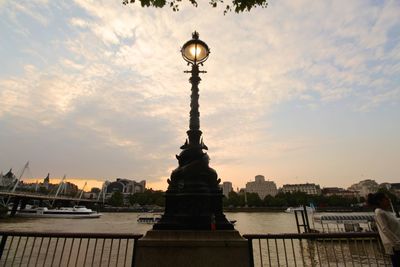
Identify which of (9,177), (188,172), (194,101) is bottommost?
(188,172)

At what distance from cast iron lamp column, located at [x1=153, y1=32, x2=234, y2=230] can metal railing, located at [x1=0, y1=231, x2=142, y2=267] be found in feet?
2.91

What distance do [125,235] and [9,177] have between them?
581 ft

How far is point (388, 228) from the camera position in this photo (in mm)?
4113

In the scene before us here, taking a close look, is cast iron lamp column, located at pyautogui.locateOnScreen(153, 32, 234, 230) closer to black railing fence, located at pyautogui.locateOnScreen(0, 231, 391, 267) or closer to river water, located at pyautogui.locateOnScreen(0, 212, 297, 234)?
black railing fence, located at pyautogui.locateOnScreen(0, 231, 391, 267)

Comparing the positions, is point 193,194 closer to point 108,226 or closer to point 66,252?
point 66,252

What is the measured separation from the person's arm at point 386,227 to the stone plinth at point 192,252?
2.33 metres

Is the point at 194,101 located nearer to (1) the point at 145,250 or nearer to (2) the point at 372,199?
(1) the point at 145,250

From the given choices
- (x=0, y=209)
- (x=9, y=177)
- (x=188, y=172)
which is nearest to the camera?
(x=188, y=172)

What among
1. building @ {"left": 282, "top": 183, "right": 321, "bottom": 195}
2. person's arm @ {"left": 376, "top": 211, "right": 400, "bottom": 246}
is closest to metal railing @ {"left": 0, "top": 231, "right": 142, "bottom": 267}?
person's arm @ {"left": 376, "top": 211, "right": 400, "bottom": 246}

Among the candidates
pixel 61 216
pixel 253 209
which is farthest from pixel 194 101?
pixel 253 209

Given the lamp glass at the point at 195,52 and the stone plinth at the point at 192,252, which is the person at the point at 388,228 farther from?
the lamp glass at the point at 195,52

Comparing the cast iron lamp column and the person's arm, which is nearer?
the person's arm

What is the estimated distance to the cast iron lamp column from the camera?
191 inches

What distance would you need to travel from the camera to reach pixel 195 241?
432 centimetres
